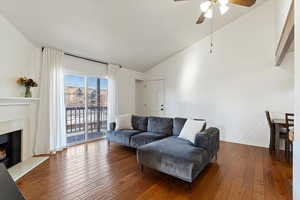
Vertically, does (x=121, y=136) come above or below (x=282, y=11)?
below

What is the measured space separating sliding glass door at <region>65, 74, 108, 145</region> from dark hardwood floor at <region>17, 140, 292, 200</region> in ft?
3.95

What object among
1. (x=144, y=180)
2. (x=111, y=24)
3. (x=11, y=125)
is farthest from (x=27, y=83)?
(x=144, y=180)

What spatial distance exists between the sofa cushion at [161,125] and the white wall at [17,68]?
270 centimetres

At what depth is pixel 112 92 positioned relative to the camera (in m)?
4.86

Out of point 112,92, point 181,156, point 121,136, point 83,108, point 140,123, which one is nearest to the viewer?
point 181,156

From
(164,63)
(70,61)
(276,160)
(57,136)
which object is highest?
(164,63)

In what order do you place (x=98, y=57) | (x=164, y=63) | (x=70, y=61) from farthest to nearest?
(x=164, y=63), (x=98, y=57), (x=70, y=61)

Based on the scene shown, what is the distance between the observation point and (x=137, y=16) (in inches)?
124

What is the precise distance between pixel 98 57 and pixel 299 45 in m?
4.27

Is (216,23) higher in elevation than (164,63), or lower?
higher

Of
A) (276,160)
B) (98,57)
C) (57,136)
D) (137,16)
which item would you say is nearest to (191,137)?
(276,160)

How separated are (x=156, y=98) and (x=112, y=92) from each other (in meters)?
1.85

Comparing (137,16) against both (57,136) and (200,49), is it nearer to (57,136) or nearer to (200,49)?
(200,49)

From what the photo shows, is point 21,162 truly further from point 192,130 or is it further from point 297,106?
point 297,106
